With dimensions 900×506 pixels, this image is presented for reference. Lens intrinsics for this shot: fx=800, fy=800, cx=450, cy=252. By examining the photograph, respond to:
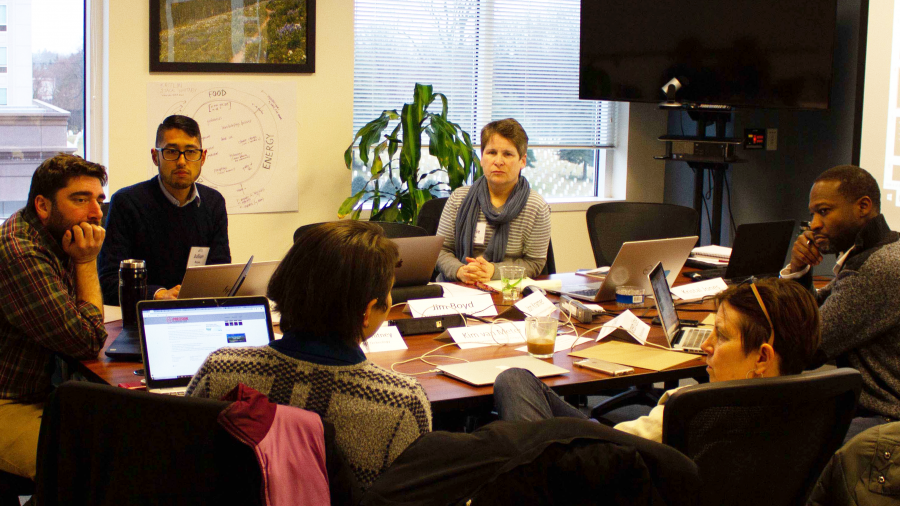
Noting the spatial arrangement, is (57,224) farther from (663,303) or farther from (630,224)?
(630,224)

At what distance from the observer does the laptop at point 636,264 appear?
109 inches

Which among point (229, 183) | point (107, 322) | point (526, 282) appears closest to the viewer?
point (107, 322)

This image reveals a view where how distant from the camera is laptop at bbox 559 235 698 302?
109 inches


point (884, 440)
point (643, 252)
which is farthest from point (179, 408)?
point (643, 252)

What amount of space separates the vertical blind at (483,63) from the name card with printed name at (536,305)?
99.6 inches

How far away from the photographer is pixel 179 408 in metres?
1.17

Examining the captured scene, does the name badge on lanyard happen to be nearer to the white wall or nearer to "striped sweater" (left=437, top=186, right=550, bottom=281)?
"striped sweater" (left=437, top=186, right=550, bottom=281)

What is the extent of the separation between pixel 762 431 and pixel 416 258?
1498 millimetres

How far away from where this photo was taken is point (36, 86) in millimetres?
4145

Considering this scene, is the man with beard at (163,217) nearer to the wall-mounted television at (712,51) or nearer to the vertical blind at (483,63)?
the vertical blind at (483,63)

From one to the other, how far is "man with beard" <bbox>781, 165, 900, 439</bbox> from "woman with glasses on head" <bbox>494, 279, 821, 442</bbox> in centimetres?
63

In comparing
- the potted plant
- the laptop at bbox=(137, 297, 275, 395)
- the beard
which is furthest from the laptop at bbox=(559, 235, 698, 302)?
the beard

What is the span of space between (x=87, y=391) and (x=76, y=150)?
3494 millimetres

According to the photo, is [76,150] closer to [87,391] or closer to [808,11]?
[87,391]
